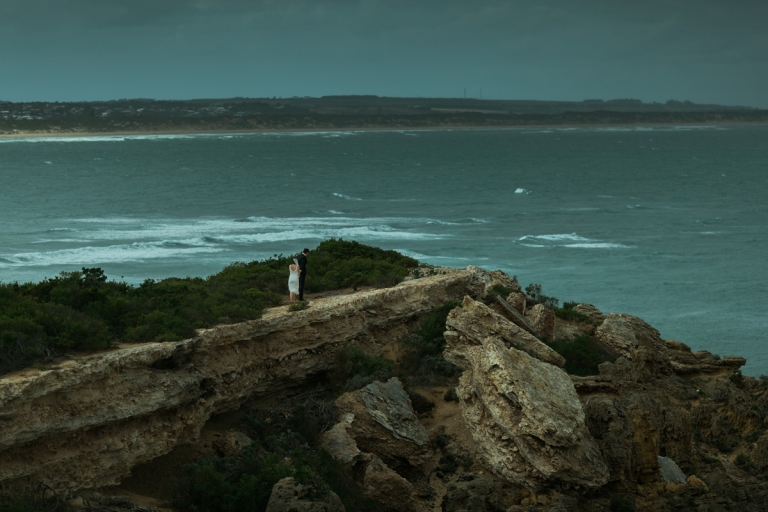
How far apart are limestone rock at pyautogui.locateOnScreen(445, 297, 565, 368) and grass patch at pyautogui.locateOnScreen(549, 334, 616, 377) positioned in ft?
4.72

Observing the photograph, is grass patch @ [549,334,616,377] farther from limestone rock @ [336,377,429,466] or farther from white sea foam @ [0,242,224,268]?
white sea foam @ [0,242,224,268]

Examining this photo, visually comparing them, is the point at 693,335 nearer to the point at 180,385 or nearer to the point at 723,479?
the point at 723,479

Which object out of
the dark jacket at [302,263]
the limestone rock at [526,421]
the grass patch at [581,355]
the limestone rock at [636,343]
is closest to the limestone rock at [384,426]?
the limestone rock at [526,421]

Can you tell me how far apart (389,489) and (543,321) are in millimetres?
8629

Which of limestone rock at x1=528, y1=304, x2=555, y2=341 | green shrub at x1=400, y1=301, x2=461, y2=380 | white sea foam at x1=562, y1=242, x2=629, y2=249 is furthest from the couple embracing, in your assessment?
white sea foam at x1=562, y1=242, x2=629, y2=249

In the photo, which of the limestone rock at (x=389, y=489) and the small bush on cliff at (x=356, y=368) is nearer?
the limestone rock at (x=389, y=489)

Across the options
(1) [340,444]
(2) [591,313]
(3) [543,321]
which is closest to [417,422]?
(1) [340,444]

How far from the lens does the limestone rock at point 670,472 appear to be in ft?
49.2

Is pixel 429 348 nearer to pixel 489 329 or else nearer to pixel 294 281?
pixel 489 329

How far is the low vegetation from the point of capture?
42.2ft

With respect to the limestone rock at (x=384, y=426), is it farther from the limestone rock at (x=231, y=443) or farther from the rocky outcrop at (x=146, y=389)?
the limestone rock at (x=231, y=443)

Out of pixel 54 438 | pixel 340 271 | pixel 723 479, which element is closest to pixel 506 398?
pixel 723 479

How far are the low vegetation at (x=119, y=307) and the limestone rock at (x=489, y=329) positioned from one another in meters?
3.22

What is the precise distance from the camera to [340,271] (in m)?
21.2
